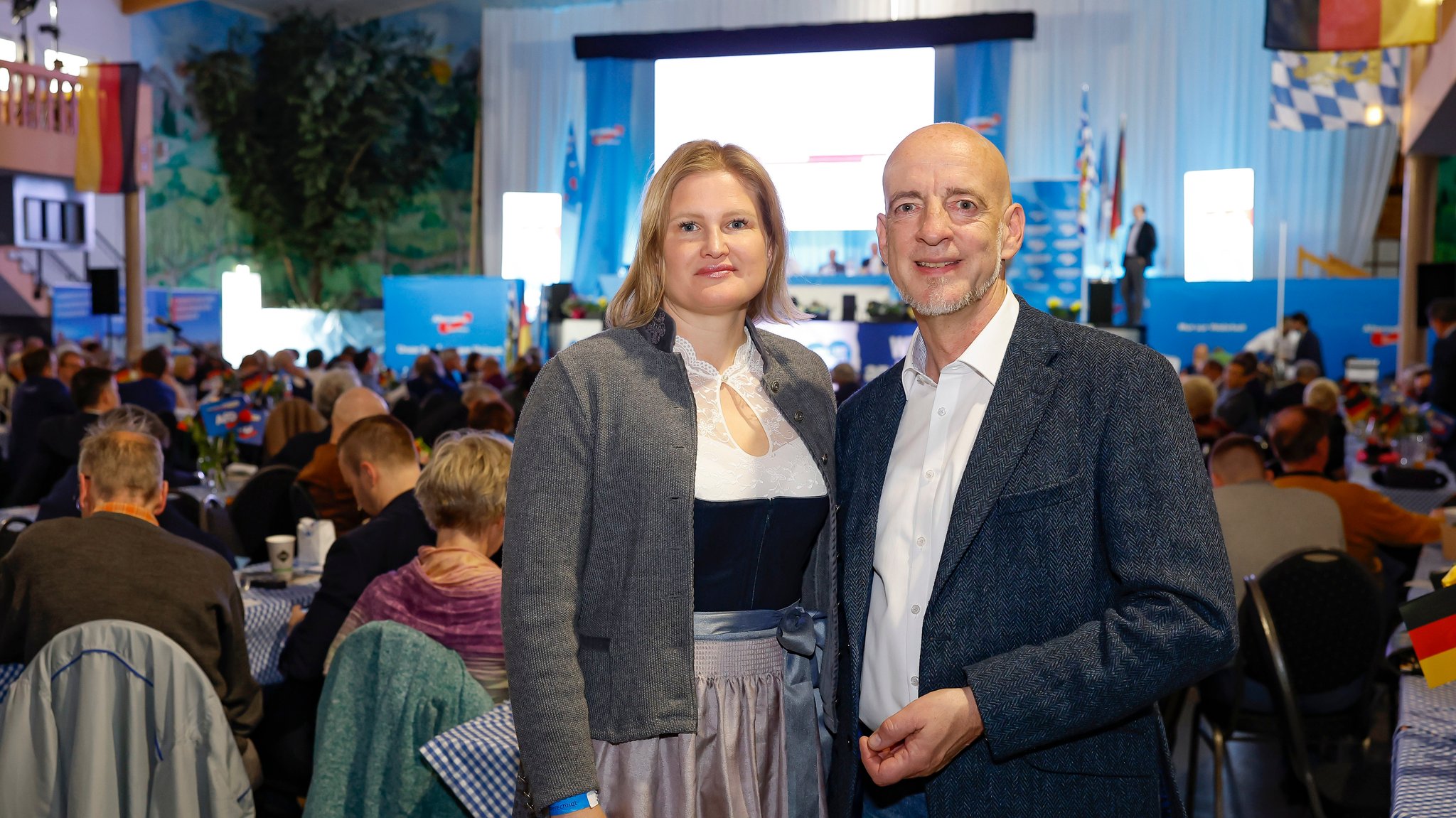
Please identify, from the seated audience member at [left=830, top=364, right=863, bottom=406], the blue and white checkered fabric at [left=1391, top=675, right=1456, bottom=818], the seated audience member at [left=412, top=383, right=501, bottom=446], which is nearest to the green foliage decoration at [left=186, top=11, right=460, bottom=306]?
the seated audience member at [left=830, top=364, right=863, bottom=406]

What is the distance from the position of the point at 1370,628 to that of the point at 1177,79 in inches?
556

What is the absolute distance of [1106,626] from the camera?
136cm

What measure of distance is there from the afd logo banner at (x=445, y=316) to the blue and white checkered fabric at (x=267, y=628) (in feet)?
40.1

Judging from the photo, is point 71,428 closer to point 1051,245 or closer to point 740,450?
point 740,450

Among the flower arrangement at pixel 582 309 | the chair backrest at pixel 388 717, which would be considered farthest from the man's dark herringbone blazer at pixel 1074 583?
the flower arrangement at pixel 582 309

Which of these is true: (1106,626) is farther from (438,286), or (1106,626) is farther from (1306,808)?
(438,286)

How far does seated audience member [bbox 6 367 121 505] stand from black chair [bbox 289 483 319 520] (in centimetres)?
179

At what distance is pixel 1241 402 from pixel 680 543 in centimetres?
688

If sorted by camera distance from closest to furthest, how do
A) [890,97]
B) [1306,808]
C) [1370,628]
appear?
[1370,628] < [1306,808] < [890,97]

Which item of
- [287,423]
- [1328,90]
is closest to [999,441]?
[287,423]

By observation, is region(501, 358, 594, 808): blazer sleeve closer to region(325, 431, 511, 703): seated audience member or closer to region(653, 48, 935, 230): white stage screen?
region(325, 431, 511, 703): seated audience member

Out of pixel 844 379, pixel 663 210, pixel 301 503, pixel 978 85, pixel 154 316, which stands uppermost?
pixel 978 85

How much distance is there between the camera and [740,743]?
1.63m

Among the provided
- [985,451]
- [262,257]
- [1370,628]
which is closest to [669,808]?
[985,451]
